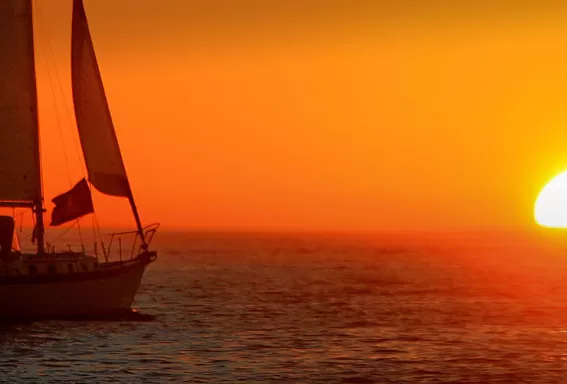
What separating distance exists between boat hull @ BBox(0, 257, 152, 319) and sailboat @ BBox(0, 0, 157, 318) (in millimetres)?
58

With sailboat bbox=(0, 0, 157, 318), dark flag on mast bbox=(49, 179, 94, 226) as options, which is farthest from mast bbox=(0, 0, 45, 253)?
dark flag on mast bbox=(49, 179, 94, 226)

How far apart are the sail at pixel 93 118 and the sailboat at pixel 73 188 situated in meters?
0.06

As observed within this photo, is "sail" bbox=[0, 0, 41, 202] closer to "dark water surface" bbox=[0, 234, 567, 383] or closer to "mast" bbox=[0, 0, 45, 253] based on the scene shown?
"mast" bbox=[0, 0, 45, 253]

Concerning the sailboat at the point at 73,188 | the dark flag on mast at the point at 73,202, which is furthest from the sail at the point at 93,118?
the dark flag on mast at the point at 73,202

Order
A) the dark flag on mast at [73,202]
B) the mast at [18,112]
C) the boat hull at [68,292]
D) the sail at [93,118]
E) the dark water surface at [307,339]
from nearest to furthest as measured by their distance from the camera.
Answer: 1. the dark water surface at [307,339]
2. the boat hull at [68,292]
3. the mast at [18,112]
4. the sail at [93,118]
5. the dark flag on mast at [73,202]

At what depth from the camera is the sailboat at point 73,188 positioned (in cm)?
6397

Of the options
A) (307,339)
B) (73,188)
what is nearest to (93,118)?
(73,188)

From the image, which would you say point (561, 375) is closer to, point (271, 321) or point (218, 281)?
point (271, 321)

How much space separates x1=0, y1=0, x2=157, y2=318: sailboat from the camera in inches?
2518

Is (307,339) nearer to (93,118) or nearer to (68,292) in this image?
(68,292)

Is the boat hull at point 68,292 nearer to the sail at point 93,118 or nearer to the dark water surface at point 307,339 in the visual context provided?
the dark water surface at point 307,339

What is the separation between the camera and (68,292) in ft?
209

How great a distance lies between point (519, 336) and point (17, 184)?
102ft

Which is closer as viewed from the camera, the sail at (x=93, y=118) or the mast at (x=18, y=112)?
the mast at (x=18, y=112)
